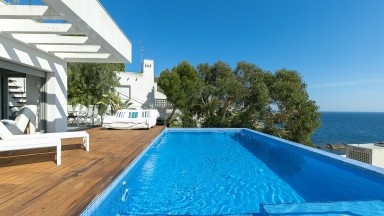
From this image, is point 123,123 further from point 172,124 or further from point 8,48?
point 172,124

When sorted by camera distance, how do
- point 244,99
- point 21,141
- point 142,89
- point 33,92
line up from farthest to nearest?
point 142,89
point 244,99
point 33,92
point 21,141

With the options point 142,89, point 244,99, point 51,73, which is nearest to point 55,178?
point 51,73

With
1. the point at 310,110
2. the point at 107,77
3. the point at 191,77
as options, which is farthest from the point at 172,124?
the point at 310,110

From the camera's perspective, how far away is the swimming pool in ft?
12.3

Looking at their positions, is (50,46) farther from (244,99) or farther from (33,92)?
(244,99)

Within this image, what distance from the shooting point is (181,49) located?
26688 mm

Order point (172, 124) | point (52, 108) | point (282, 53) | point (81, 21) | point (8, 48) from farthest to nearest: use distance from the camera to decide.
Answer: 1. point (282, 53)
2. point (172, 124)
3. point (52, 108)
4. point (8, 48)
5. point (81, 21)

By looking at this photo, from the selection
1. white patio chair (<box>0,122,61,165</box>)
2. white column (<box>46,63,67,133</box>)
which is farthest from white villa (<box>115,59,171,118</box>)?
white patio chair (<box>0,122,61,165</box>)

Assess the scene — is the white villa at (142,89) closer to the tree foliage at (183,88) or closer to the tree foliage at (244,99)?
the tree foliage at (183,88)

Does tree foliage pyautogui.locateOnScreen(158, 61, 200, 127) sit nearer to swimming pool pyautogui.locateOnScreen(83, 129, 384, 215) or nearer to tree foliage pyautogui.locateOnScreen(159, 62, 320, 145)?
tree foliage pyautogui.locateOnScreen(159, 62, 320, 145)

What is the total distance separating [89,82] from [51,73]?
6758mm

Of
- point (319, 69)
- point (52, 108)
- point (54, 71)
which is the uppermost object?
point (319, 69)

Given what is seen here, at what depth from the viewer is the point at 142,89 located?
73.0ft

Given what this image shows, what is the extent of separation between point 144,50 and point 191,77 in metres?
8.97
